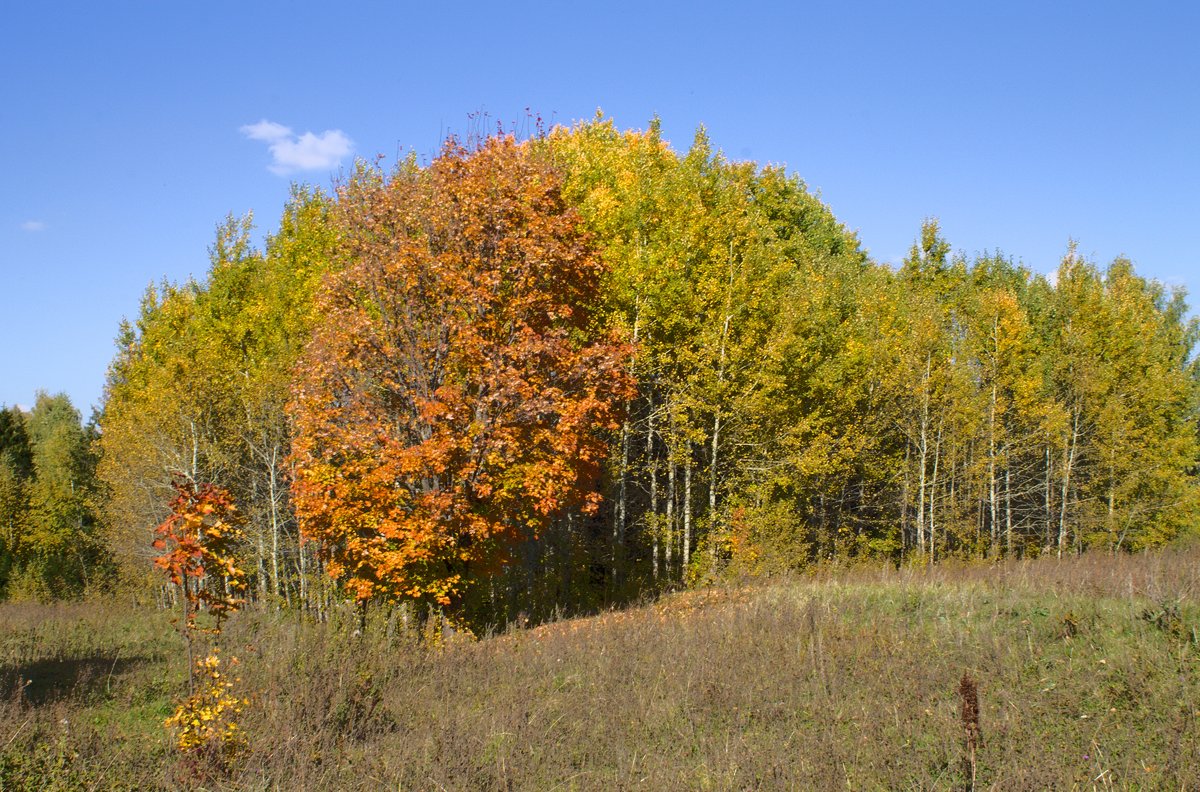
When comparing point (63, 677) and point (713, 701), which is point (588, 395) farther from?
point (63, 677)

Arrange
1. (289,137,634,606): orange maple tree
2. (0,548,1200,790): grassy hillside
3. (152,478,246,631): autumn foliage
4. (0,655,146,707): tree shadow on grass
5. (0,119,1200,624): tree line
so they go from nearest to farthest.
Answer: (0,548,1200,790): grassy hillside → (152,478,246,631): autumn foliage → (0,655,146,707): tree shadow on grass → (289,137,634,606): orange maple tree → (0,119,1200,624): tree line

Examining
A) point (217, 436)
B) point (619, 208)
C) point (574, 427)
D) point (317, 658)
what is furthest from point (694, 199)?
point (317, 658)

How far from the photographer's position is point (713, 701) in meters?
8.34

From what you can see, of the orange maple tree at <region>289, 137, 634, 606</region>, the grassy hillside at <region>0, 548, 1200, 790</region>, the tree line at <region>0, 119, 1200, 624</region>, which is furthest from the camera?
the tree line at <region>0, 119, 1200, 624</region>

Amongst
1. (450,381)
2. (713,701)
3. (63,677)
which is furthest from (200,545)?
(450,381)

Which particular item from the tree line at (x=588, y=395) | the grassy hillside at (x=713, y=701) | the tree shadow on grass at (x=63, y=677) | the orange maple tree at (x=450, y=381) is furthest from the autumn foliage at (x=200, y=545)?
the orange maple tree at (x=450, y=381)

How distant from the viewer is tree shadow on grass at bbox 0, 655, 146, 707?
10.6 m

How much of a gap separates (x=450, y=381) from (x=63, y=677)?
756 centimetres

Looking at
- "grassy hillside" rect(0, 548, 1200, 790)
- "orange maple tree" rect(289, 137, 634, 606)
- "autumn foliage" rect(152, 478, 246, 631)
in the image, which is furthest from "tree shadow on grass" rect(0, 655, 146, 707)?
"autumn foliage" rect(152, 478, 246, 631)

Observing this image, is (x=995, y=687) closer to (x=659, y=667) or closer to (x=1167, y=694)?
(x=1167, y=694)

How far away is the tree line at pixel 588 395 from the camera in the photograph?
1477 centimetres

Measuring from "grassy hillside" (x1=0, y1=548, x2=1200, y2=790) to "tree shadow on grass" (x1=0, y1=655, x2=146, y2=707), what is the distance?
0.08m

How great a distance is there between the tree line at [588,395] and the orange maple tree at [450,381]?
0.07m

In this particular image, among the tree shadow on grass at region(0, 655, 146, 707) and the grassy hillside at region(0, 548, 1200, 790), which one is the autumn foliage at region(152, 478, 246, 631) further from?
the tree shadow on grass at region(0, 655, 146, 707)
